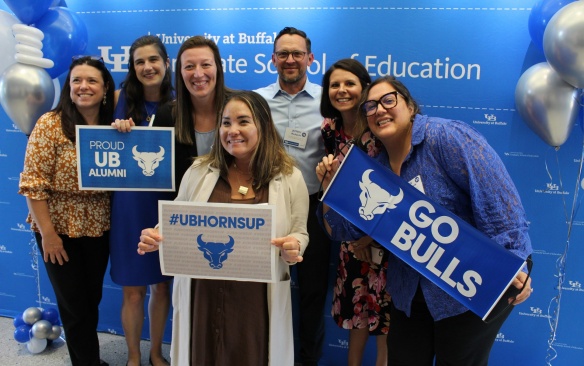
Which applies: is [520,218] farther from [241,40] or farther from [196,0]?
[196,0]

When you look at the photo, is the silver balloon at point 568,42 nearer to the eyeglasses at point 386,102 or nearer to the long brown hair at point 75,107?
the eyeglasses at point 386,102

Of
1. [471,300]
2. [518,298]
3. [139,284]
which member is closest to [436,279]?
[471,300]

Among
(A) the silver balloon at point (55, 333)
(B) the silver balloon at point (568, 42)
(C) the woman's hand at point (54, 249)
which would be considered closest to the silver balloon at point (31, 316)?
(A) the silver balloon at point (55, 333)

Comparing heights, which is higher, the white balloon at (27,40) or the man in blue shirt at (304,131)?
the white balloon at (27,40)

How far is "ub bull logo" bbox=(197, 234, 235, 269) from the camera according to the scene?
1710 millimetres

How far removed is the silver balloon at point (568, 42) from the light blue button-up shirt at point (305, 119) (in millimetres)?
1177

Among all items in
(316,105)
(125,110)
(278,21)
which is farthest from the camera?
(278,21)

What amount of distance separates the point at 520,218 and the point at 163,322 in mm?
2173

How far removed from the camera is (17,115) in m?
2.58

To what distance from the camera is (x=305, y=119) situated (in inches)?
99.3

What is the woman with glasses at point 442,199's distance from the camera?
143cm

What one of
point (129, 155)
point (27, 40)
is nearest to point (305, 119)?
point (129, 155)

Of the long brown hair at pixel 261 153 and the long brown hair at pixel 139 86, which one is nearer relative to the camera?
the long brown hair at pixel 261 153

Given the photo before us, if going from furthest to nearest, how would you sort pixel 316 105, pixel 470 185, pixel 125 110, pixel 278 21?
pixel 278 21, pixel 316 105, pixel 125 110, pixel 470 185
